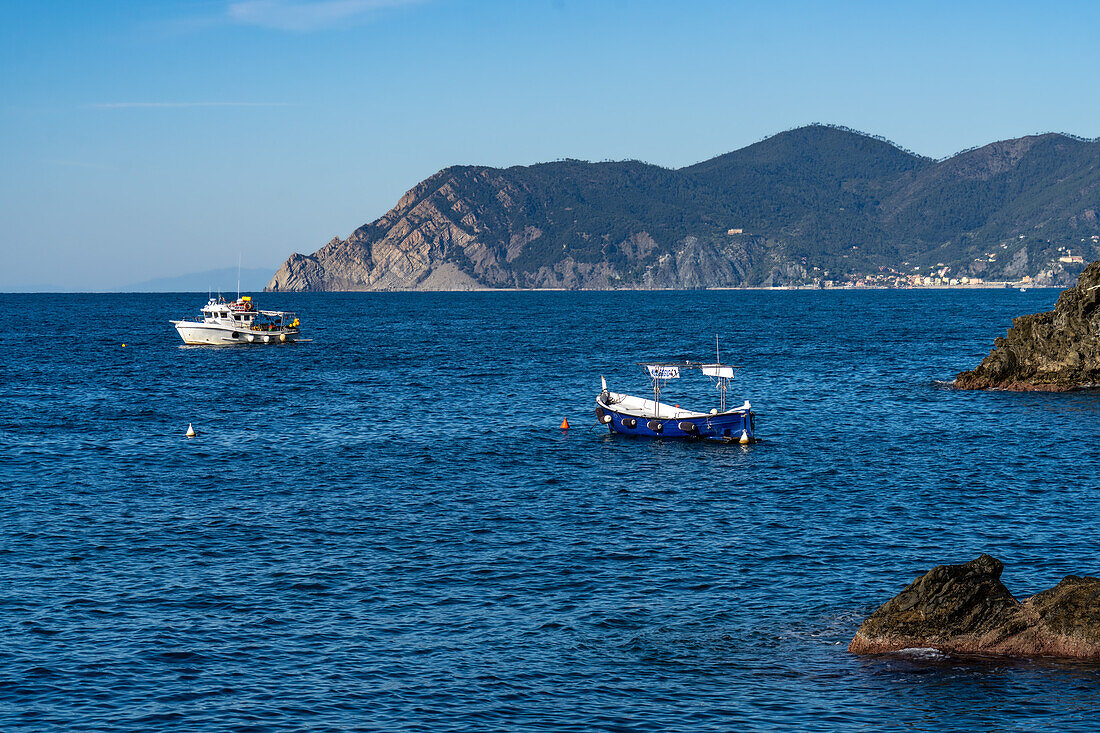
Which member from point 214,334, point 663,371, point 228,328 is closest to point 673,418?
point 663,371

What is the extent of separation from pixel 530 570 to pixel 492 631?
587 cm

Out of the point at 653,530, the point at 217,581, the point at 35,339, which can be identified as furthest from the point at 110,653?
the point at 35,339

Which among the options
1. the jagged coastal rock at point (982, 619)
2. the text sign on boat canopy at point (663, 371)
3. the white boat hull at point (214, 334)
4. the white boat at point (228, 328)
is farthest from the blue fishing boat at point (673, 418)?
the white boat hull at point (214, 334)

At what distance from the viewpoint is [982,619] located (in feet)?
89.2

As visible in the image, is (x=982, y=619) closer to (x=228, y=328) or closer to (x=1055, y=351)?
(x=1055, y=351)

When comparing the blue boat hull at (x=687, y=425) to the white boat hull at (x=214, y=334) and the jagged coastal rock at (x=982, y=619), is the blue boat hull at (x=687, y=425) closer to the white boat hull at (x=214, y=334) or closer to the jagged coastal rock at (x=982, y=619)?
the jagged coastal rock at (x=982, y=619)

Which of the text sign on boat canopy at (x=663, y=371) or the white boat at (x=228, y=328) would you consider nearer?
the text sign on boat canopy at (x=663, y=371)

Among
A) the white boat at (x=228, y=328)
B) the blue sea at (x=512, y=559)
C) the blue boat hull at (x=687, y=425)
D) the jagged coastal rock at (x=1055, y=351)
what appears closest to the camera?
the blue sea at (x=512, y=559)

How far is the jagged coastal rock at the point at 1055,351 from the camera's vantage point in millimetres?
78500

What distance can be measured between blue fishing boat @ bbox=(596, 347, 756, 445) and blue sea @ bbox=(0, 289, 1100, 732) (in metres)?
1.38

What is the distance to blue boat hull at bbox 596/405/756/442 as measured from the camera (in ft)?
200

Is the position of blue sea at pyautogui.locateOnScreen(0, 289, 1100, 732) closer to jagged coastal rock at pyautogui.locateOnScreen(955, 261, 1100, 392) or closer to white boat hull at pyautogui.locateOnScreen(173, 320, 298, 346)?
jagged coastal rock at pyautogui.locateOnScreen(955, 261, 1100, 392)

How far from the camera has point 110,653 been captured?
27359 mm

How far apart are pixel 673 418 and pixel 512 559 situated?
2909 centimetres
